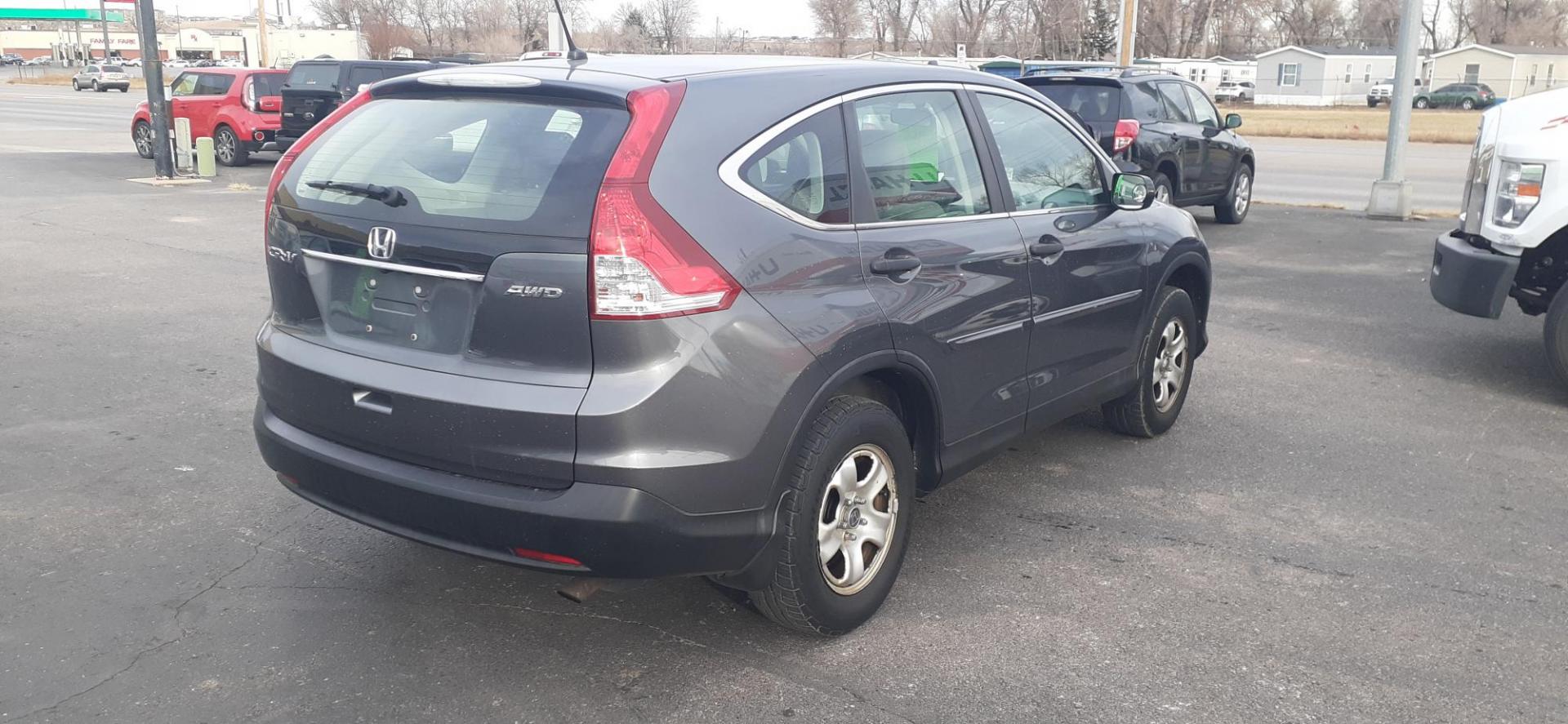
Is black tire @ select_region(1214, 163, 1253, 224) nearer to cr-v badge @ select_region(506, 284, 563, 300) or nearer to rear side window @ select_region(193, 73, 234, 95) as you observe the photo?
cr-v badge @ select_region(506, 284, 563, 300)

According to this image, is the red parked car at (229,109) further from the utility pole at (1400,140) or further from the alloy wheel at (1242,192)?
the utility pole at (1400,140)

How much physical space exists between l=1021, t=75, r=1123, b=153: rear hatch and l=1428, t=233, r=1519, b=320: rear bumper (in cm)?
611

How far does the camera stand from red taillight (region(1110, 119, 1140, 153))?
12.7m

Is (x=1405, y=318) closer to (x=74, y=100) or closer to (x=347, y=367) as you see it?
(x=347, y=367)

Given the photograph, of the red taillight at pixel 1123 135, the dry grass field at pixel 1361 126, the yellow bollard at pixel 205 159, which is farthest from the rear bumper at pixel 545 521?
the dry grass field at pixel 1361 126

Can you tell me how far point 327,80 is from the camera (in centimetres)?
2067

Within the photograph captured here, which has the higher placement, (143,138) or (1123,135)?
(1123,135)

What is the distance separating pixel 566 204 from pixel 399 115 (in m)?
0.89

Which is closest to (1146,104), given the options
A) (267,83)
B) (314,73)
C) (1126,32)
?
(1126,32)

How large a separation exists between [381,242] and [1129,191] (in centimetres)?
301

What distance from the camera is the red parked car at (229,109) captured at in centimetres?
2025

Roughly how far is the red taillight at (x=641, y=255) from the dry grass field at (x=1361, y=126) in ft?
90.4

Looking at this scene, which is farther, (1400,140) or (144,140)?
(144,140)

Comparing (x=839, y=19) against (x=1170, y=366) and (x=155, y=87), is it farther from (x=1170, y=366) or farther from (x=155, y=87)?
(x=1170, y=366)
